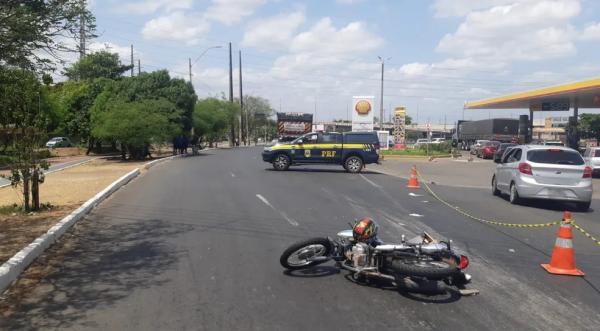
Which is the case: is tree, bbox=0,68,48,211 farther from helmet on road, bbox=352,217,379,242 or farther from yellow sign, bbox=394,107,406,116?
yellow sign, bbox=394,107,406,116

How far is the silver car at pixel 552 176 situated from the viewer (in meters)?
13.4

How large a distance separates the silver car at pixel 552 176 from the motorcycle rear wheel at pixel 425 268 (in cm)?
846

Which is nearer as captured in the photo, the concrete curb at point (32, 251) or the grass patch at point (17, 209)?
the concrete curb at point (32, 251)

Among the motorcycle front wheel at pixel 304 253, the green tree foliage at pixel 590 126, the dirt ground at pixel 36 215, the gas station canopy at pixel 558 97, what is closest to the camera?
the motorcycle front wheel at pixel 304 253

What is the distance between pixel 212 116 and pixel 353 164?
44.9 metres

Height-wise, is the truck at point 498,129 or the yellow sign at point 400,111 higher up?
the yellow sign at point 400,111

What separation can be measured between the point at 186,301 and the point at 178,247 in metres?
2.78

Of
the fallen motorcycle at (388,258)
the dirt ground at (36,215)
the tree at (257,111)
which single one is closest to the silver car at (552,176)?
the fallen motorcycle at (388,258)

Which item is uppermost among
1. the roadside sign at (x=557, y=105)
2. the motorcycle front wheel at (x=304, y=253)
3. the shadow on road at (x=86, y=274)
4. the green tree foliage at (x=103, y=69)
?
the green tree foliage at (x=103, y=69)

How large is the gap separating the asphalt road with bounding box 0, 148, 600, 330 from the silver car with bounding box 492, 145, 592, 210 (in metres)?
0.66

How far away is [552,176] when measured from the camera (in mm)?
13492

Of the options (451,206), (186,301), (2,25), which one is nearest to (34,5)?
(2,25)

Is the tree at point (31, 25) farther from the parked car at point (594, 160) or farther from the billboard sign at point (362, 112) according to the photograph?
the billboard sign at point (362, 112)

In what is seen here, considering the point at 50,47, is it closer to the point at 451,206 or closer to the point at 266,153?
the point at 451,206
